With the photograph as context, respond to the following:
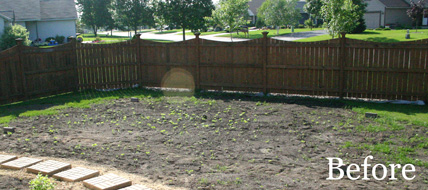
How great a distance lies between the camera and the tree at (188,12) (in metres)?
35.3

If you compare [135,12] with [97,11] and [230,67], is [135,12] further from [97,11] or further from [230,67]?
[230,67]

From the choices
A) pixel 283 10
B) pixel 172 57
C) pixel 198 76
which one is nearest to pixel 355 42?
pixel 198 76

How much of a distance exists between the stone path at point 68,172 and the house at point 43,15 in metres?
34.5

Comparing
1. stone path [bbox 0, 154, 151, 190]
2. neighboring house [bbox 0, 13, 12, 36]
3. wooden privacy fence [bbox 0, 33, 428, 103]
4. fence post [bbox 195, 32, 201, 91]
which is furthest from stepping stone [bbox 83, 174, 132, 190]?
neighboring house [bbox 0, 13, 12, 36]

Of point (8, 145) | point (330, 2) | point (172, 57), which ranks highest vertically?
point (330, 2)

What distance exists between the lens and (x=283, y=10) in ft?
167

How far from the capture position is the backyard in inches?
232

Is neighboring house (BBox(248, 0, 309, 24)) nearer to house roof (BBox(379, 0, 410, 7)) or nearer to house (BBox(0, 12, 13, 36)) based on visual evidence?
house roof (BBox(379, 0, 410, 7))

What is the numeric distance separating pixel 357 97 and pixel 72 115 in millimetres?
8075

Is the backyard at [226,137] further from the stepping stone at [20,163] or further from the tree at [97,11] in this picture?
the tree at [97,11]

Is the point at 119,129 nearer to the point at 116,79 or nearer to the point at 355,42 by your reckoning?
the point at 116,79

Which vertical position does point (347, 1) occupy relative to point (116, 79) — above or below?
above

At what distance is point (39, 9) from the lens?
4106 cm

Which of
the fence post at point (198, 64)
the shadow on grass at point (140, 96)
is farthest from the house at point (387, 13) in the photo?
the shadow on grass at point (140, 96)
